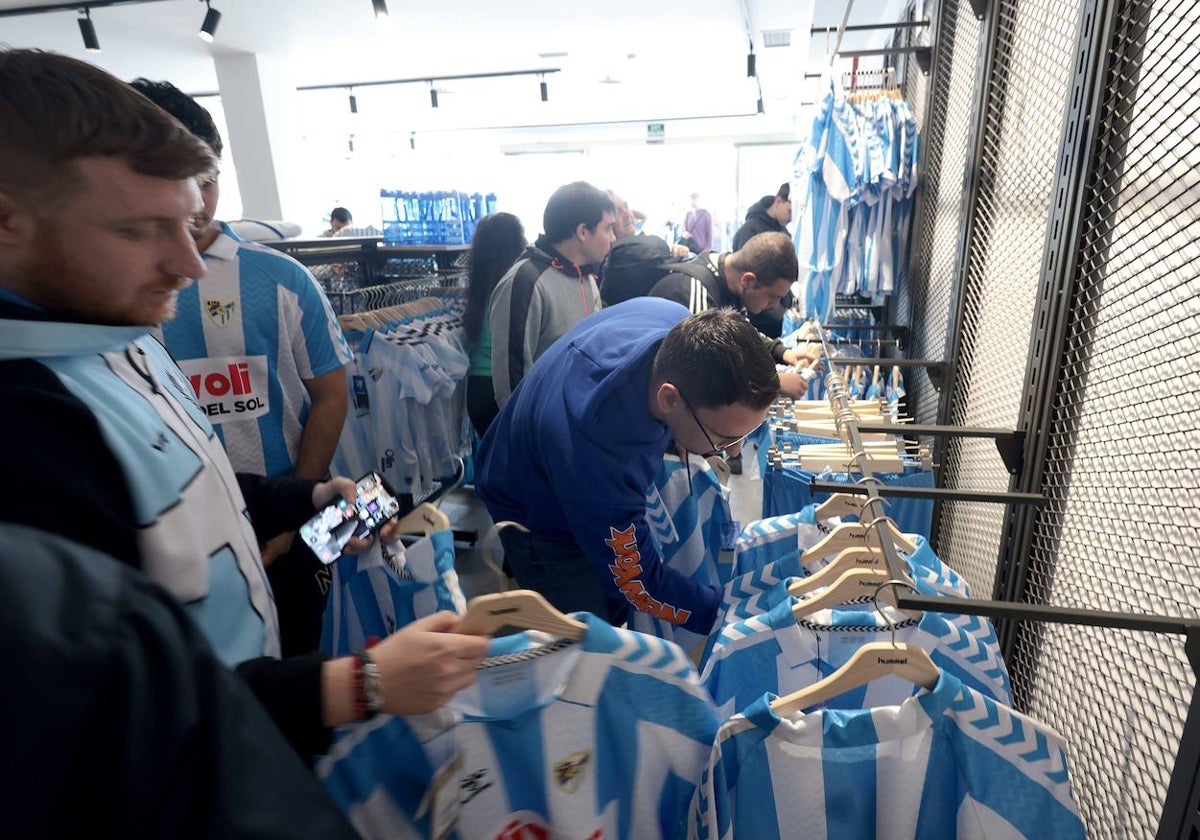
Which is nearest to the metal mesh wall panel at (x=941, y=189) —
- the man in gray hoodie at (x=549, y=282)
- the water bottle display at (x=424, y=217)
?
the man in gray hoodie at (x=549, y=282)

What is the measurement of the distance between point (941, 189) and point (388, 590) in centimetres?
262

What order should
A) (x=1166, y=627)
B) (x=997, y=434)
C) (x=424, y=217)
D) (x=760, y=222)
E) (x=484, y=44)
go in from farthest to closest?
(x=484, y=44) < (x=424, y=217) < (x=760, y=222) < (x=997, y=434) < (x=1166, y=627)

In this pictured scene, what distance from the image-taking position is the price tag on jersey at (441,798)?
813mm

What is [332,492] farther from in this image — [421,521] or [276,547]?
[276,547]

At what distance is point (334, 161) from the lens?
45.0ft

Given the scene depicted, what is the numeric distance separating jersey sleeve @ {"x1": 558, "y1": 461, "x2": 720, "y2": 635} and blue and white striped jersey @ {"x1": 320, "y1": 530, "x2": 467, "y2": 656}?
32 centimetres

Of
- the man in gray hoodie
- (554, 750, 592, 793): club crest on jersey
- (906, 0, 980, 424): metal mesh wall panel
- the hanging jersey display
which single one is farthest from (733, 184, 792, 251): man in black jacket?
(554, 750, 592, 793): club crest on jersey

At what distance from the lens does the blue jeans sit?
1680 millimetres

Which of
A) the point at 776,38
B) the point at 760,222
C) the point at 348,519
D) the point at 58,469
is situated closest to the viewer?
the point at 58,469

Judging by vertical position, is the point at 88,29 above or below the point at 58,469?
above

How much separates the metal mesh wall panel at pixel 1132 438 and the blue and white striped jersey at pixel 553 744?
0.81 meters

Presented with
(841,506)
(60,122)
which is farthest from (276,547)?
(841,506)

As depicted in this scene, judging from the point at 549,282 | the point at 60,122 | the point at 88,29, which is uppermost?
the point at 88,29

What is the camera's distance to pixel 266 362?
5.73 ft
